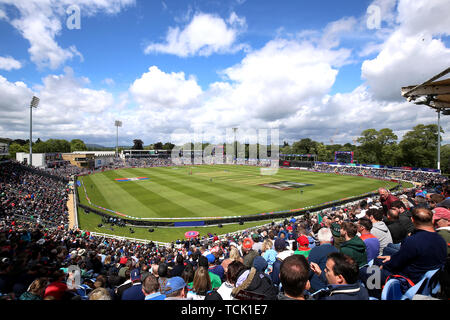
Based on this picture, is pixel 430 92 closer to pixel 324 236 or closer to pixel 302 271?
pixel 324 236

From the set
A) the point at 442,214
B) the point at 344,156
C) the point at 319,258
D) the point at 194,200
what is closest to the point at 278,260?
the point at 319,258

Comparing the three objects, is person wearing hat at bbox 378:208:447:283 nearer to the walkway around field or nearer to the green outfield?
the green outfield

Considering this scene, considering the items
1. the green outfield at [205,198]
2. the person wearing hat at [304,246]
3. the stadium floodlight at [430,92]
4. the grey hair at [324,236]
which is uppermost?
the stadium floodlight at [430,92]

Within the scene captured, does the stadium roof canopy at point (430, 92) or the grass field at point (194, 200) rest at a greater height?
the stadium roof canopy at point (430, 92)

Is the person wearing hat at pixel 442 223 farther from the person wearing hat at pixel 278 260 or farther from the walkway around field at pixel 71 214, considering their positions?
the walkway around field at pixel 71 214

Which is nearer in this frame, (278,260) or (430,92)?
(278,260)

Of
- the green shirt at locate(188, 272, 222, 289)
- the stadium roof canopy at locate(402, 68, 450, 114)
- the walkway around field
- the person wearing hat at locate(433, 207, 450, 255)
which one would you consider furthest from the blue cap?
the walkway around field

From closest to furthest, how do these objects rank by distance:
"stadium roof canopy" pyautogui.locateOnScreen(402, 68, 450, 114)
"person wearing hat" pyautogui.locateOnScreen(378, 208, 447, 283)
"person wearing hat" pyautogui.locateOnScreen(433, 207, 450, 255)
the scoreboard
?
"person wearing hat" pyautogui.locateOnScreen(378, 208, 447, 283), "person wearing hat" pyautogui.locateOnScreen(433, 207, 450, 255), "stadium roof canopy" pyautogui.locateOnScreen(402, 68, 450, 114), the scoreboard

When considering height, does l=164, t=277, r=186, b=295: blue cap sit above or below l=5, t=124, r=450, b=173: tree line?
below

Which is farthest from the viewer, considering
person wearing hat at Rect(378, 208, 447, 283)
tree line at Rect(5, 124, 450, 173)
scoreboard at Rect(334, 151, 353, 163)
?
scoreboard at Rect(334, 151, 353, 163)

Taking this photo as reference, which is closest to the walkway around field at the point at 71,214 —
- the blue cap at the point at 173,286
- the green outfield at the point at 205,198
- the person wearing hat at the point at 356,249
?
the green outfield at the point at 205,198

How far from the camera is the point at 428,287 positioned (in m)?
2.66
